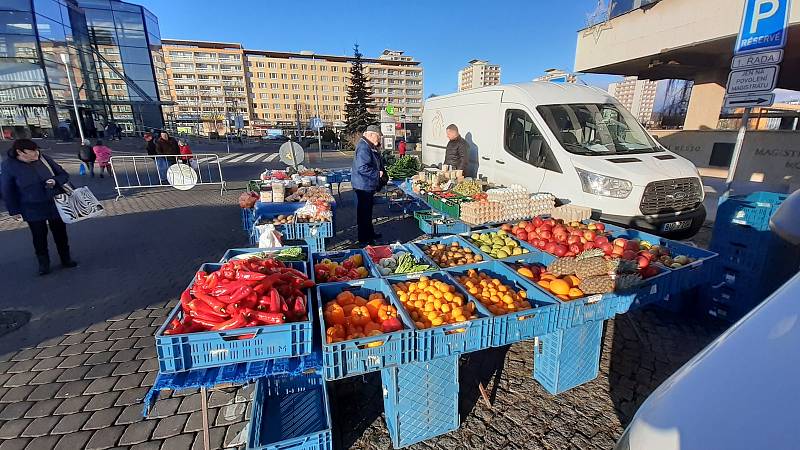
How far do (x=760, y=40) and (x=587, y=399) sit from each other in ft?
14.5

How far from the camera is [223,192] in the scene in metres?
12.3

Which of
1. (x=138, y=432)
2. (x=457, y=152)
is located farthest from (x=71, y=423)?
(x=457, y=152)

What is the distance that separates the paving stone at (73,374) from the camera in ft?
10.4

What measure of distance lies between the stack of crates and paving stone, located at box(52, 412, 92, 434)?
19.2ft

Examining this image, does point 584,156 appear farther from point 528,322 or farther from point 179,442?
point 179,442

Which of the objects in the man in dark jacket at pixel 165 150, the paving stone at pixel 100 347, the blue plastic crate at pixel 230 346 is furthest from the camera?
the man in dark jacket at pixel 165 150

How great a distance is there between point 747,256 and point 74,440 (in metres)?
6.13

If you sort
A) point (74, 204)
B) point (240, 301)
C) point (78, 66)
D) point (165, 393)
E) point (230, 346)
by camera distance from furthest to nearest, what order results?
point (78, 66) → point (74, 204) → point (165, 393) → point (240, 301) → point (230, 346)

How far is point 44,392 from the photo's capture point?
3012mm

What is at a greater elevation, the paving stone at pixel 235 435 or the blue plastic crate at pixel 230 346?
the blue plastic crate at pixel 230 346

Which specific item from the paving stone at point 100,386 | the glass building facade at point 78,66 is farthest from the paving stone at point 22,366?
the glass building facade at point 78,66

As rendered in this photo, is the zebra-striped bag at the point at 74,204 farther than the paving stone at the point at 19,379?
Yes

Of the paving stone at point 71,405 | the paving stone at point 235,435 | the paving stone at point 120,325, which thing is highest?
the paving stone at point 120,325

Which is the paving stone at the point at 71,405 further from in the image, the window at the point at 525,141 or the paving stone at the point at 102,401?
the window at the point at 525,141
